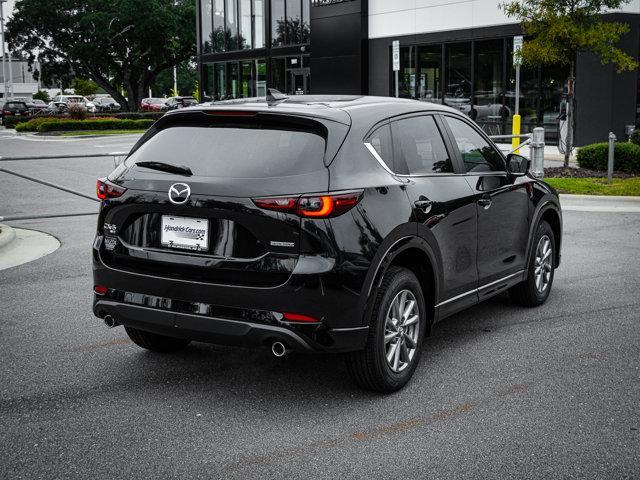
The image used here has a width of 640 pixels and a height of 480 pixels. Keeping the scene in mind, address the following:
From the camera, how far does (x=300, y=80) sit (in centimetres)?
4275

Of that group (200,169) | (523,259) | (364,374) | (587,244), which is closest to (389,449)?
(364,374)

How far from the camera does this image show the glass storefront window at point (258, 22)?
4522 cm

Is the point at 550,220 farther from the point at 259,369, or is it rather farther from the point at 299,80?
the point at 299,80

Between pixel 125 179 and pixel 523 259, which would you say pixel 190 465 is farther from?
pixel 523 259

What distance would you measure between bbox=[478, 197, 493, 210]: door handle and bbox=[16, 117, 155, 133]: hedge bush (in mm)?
37550

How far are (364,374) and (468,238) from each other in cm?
146

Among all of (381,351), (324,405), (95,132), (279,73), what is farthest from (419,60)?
(324,405)

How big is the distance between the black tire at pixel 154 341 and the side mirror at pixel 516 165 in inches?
114

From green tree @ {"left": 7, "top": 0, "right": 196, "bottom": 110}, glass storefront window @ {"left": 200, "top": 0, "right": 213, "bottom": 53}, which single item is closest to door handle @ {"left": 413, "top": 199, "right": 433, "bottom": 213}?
glass storefront window @ {"left": 200, "top": 0, "right": 213, "bottom": 53}

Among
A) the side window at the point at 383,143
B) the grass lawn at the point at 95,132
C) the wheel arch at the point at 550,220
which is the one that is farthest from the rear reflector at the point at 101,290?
the grass lawn at the point at 95,132

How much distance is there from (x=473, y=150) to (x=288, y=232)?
7.58 feet

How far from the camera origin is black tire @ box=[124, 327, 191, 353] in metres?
5.96

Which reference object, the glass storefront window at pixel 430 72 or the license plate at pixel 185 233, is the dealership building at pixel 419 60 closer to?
the glass storefront window at pixel 430 72

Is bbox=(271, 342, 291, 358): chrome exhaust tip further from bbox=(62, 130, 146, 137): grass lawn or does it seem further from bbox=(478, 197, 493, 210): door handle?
bbox=(62, 130, 146, 137): grass lawn
